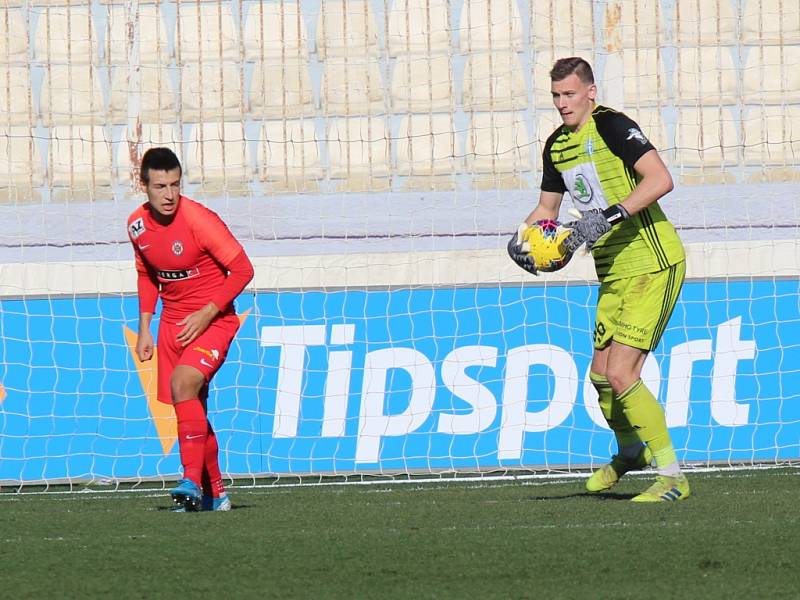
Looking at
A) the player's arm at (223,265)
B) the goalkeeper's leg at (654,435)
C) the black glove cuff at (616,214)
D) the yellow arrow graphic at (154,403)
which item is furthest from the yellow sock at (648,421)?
the yellow arrow graphic at (154,403)

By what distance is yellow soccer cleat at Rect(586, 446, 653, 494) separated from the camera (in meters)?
6.19

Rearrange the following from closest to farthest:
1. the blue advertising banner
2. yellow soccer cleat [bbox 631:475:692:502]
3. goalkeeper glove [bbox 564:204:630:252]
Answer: goalkeeper glove [bbox 564:204:630:252] → yellow soccer cleat [bbox 631:475:692:502] → the blue advertising banner

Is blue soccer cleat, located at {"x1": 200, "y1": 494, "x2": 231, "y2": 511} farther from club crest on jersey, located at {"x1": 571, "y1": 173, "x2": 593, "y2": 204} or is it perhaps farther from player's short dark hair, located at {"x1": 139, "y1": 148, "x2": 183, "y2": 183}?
club crest on jersey, located at {"x1": 571, "y1": 173, "x2": 593, "y2": 204}

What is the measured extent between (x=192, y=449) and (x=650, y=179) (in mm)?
2156

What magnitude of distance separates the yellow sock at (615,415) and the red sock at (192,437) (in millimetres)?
1677

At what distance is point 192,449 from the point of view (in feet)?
19.4

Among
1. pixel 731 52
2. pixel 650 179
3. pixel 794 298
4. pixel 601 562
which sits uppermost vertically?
pixel 731 52

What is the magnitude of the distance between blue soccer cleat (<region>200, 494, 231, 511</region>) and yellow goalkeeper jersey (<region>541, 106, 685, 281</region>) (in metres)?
1.88

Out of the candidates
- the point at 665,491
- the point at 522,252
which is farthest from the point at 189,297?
the point at 665,491

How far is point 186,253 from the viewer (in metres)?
6.07

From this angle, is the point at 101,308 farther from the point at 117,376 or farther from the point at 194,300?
the point at 194,300

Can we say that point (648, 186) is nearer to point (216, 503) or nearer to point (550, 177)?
point (550, 177)

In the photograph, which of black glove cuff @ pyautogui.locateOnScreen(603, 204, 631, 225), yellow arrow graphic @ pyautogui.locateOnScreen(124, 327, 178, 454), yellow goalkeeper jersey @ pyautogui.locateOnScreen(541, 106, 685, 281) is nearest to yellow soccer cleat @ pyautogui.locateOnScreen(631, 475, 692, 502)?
yellow goalkeeper jersey @ pyautogui.locateOnScreen(541, 106, 685, 281)

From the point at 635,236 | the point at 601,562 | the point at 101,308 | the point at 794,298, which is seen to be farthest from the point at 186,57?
the point at 601,562
